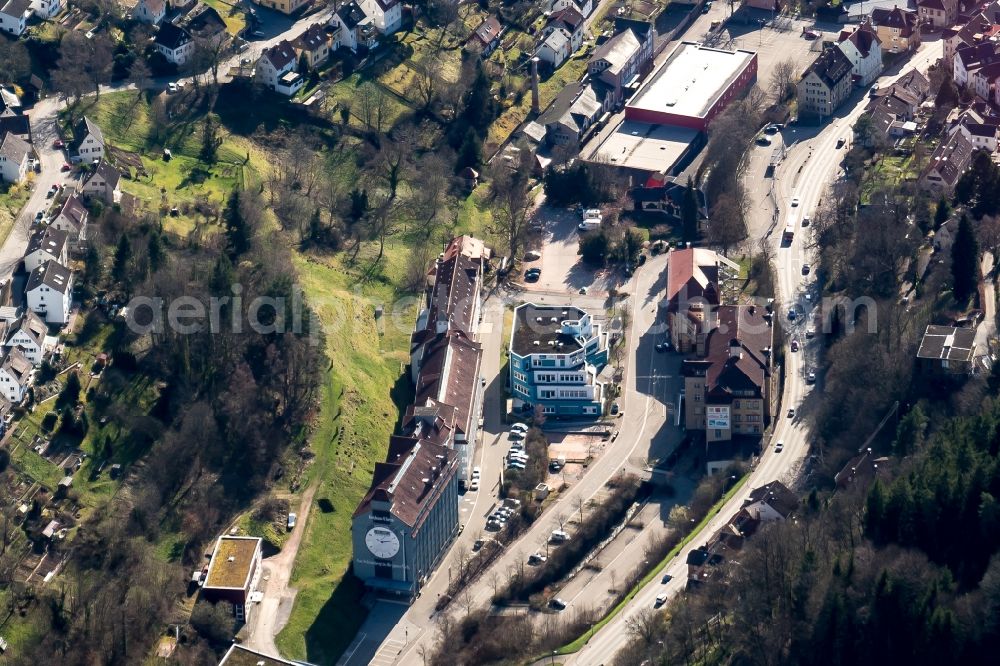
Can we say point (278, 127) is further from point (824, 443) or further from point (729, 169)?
point (824, 443)

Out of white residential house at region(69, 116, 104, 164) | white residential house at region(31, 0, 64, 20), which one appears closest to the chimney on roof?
white residential house at region(31, 0, 64, 20)

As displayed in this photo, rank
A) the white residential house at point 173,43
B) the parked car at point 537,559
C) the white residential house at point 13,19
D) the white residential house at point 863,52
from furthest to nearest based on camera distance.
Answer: the white residential house at point 863,52, the white residential house at point 173,43, the white residential house at point 13,19, the parked car at point 537,559

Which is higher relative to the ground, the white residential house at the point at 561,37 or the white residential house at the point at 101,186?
the white residential house at the point at 561,37

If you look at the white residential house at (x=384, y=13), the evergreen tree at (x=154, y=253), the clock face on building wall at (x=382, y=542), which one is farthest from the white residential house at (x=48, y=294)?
the white residential house at (x=384, y=13)

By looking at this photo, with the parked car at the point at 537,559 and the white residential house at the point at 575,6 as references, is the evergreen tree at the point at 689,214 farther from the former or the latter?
the parked car at the point at 537,559

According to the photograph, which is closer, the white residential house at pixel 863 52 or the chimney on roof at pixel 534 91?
the chimney on roof at pixel 534 91

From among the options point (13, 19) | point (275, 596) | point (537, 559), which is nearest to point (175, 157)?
point (13, 19)
